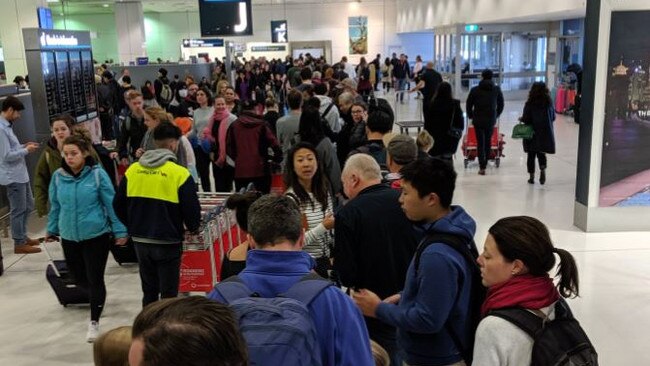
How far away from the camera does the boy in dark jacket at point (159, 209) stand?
399cm

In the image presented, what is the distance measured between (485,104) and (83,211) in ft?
22.2

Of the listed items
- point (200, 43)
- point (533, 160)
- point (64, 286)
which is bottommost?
point (64, 286)

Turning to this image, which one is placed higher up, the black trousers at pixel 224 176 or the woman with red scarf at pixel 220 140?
the woman with red scarf at pixel 220 140

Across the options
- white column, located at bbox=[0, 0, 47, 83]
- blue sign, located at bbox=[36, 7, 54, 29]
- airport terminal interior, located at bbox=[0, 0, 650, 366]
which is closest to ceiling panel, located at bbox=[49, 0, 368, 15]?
white column, located at bbox=[0, 0, 47, 83]

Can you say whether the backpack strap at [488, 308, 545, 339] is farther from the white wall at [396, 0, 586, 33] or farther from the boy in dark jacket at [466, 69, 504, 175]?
the white wall at [396, 0, 586, 33]

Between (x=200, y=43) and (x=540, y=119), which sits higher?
(x=200, y=43)

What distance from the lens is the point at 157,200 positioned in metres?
4.02

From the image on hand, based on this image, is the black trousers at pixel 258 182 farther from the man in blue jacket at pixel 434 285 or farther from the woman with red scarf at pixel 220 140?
the man in blue jacket at pixel 434 285

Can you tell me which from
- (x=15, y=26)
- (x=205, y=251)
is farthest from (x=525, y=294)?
(x=15, y=26)

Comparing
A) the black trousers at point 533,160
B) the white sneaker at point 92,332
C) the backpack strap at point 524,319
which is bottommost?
the white sneaker at point 92,332

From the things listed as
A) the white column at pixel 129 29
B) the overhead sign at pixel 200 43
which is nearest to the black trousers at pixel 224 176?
the overhead sign at pixel 200 43

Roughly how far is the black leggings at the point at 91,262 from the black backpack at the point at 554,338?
3.30 m

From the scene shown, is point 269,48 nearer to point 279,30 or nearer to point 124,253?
point 279,30

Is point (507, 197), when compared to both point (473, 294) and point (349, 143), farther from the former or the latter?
point (473, 294)
